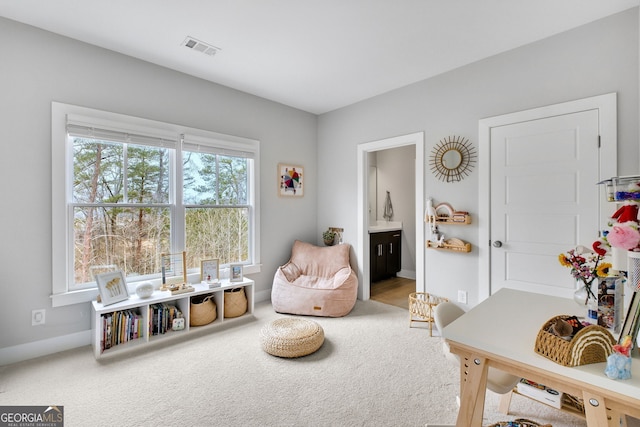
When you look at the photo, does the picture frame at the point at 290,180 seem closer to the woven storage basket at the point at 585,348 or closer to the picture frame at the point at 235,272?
the picture frame at the point at 235,272

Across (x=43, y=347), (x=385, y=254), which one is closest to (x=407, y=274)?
(x=385, y=254)

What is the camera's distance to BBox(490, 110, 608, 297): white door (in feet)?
7.47

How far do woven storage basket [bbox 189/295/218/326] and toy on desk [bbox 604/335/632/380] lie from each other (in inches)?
116

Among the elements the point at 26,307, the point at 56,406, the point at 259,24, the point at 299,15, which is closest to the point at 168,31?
the point at 259,24

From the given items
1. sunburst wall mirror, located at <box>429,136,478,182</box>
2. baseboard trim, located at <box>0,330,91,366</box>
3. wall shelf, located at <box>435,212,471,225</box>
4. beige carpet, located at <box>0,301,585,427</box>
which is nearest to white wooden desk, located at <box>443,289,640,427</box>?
beige carpet, located at <box>0,301,585,427</box>

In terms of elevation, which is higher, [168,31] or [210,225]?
[168,31]

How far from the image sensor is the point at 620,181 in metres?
1.15

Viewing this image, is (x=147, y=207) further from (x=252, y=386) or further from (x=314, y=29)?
(x=314, y=29)

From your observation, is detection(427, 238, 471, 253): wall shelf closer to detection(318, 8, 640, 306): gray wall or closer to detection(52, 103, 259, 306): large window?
detection(318, 8, 640, 306): gray wall

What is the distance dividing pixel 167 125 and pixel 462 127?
10.0 ft

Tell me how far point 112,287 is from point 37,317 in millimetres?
552

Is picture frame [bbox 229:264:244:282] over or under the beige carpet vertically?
over

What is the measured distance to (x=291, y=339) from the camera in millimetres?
2338

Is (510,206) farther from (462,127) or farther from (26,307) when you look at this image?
(26,307)
